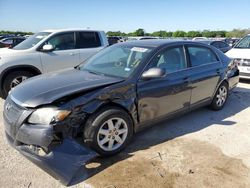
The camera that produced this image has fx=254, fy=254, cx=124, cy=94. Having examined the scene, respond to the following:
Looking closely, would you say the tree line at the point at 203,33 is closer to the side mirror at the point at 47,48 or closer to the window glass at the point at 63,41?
the window glass at the point at 63,41

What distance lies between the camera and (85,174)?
3094 mm

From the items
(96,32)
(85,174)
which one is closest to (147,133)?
(85,174)

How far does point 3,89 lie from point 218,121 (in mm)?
4876

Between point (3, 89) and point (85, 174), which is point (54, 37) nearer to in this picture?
point (3, 89)

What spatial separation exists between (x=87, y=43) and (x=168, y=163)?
202 inches

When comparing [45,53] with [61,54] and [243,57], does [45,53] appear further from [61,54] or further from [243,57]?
[243,57]

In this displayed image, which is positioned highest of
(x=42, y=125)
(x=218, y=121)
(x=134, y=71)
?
(x=134, y=71)

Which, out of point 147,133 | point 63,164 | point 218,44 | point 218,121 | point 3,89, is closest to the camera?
point 63,164

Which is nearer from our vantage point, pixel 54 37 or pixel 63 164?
pixel 63 164

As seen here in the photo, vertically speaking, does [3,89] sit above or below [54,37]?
below

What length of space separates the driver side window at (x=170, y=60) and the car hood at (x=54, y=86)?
81 centimetres

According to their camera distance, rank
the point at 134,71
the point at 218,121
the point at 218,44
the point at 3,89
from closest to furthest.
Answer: the point at 134,71 → the point at 218,121 → the point at 3,89 → the point at 218,44

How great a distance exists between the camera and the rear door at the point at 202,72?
460 centimetres

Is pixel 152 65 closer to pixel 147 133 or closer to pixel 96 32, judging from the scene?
pixel 147 133
